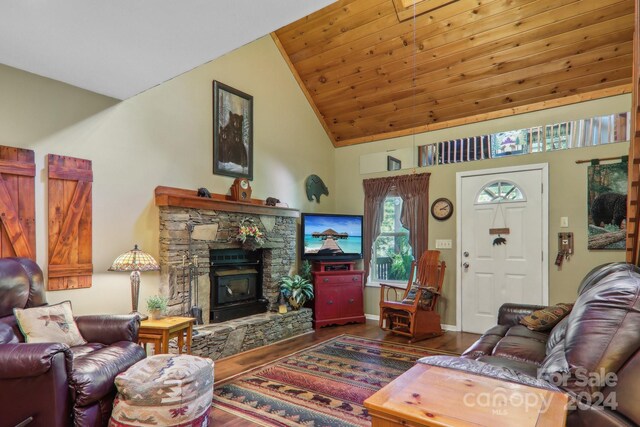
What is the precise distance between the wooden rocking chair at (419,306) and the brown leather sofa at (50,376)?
9.77ft

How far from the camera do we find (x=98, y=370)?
203 centimetres

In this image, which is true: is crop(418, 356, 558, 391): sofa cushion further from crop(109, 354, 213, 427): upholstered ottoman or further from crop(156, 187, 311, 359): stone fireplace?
crop(156, 187, 311, 359): stone fireplace

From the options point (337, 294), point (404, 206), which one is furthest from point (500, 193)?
point (337, 294)

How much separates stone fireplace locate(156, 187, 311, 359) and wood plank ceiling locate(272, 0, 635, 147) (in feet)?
7.18

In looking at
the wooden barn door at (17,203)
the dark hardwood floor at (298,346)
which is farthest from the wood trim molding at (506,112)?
the wooden barn door at (17,203)

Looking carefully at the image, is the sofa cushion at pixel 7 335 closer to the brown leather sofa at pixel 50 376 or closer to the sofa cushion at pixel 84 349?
the brown leather sofa at pixel 50 376

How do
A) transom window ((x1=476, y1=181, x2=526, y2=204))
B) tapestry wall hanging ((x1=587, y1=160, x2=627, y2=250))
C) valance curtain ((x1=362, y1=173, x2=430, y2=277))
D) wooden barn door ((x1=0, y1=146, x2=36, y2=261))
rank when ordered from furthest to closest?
valance curtain ((x1=362, y1=173, x2=430, y2=277))
transom window ((x1=476, y1=181, x2=526, y2=204))
tapestry wall hanging ((x1=587, y1=160, x2=627, y2=250))
wooden barn door ((x1=0, y1=146, x2=36, y2=261))

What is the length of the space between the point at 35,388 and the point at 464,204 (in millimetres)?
4678

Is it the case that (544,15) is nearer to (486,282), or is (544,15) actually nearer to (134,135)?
(486,282)

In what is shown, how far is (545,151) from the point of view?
4.34m

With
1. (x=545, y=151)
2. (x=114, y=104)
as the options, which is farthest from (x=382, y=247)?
(x=114, y=104)

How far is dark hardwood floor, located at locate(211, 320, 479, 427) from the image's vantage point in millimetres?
2477

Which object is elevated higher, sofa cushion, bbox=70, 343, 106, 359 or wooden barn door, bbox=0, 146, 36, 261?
wooden barn door, bbox=0, 146, 36, 261

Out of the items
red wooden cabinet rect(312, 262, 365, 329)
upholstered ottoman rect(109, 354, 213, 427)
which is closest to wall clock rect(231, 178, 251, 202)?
red wooden cabinet rect(312, 262, 365, 329)
